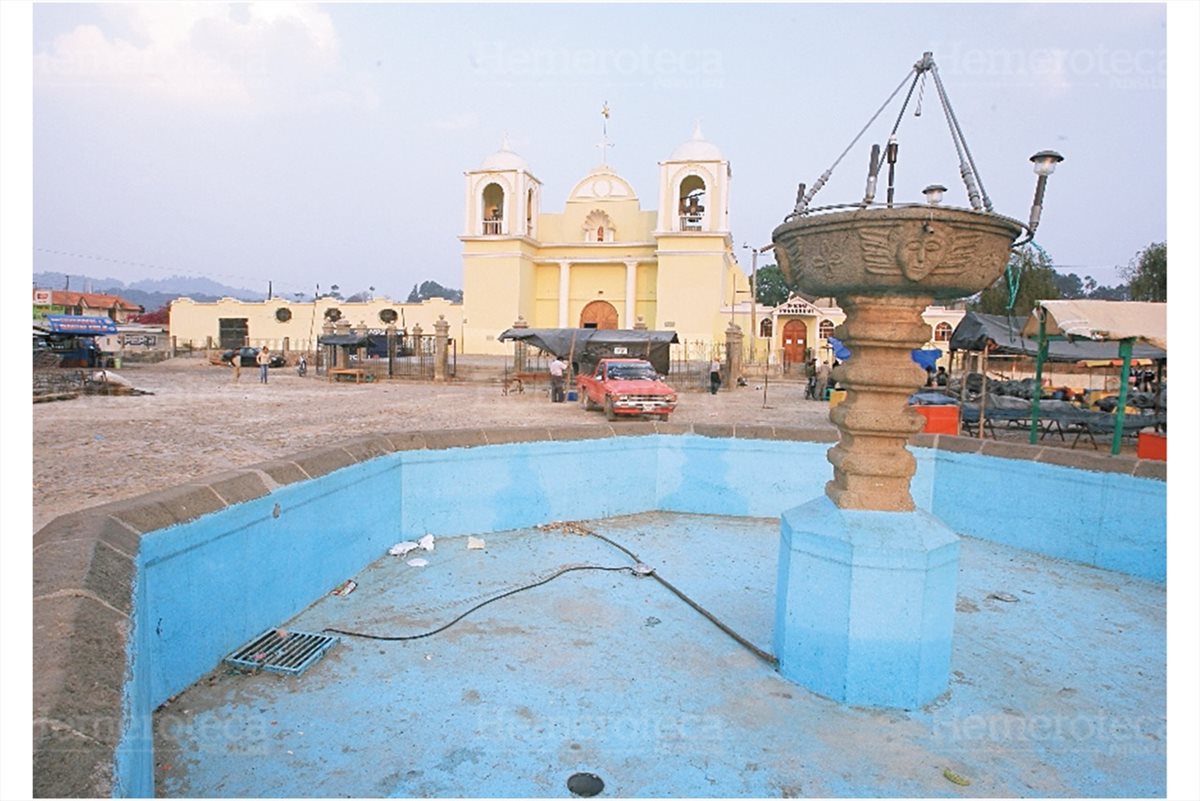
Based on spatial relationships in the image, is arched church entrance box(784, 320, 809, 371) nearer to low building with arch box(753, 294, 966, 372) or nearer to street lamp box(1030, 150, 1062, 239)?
low building with arch box(753, 294, 966, 372)

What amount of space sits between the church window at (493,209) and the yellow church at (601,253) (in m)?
0.06

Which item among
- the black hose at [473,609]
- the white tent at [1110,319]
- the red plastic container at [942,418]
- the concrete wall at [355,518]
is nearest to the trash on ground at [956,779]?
the black hose at [473,609]

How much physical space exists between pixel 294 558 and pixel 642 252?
35470 millimetres

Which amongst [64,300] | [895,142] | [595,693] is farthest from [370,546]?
[64,300]

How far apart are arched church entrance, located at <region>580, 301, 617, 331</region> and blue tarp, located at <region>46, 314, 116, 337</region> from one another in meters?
21.8

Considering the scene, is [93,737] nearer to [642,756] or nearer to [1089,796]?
[642,756]

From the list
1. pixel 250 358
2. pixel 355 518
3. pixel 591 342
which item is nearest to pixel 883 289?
pixel 355 518

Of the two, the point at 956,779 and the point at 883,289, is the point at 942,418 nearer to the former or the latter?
the point at 883,289

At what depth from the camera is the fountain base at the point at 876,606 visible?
3.90m

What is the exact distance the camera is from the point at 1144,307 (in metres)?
9.52

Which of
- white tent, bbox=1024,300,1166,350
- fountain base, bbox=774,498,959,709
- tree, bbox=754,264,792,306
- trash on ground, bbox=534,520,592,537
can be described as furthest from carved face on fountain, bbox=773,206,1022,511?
tree, bbox=754,264,792,306

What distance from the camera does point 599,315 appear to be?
4022cm

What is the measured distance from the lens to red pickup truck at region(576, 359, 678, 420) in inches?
631

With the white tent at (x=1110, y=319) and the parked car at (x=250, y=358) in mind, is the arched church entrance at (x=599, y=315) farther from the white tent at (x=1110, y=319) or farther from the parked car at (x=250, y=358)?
the white tent at (x=1110, y=319)
